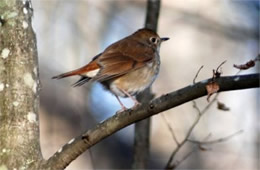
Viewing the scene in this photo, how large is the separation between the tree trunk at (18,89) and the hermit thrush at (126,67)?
2.81 ft

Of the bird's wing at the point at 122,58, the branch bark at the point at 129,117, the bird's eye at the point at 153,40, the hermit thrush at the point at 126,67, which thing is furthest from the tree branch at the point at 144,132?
the branch bark at the point at 129,117

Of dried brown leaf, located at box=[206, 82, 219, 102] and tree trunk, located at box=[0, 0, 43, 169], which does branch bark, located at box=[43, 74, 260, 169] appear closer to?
dried brown leaf, located at box=[206, 82, 219, 102]

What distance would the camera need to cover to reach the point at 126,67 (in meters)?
4.23

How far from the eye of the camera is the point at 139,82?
13.9 ft

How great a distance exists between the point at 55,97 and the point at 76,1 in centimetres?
251

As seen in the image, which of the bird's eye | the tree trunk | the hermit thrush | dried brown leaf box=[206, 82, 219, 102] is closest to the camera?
dried brown leaf box=[206, 82, 219, 102]

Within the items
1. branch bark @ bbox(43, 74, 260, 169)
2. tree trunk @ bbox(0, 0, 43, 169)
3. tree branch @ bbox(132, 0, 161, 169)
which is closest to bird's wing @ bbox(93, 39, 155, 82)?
tree branch @ bbox(132, 0, 161, 169)

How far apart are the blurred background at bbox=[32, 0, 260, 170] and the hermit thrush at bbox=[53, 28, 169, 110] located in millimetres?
1299

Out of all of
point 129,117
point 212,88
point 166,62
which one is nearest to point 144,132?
point 129,117

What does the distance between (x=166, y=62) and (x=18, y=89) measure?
24.4 ft

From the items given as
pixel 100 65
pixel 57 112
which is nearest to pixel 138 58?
pixel 100 65

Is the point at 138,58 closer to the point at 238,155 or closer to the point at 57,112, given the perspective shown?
the point at 57,112

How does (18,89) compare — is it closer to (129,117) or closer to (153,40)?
(129,117)

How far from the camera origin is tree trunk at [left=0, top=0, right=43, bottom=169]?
8.93 ft
